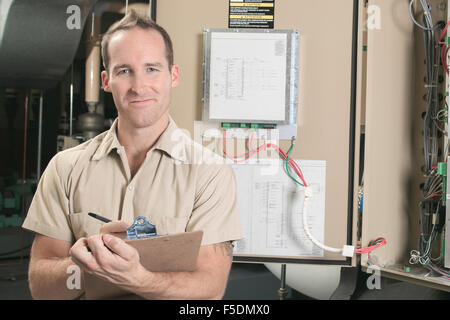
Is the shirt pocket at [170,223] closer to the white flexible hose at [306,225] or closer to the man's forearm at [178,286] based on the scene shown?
the man's forearm at [178,286]

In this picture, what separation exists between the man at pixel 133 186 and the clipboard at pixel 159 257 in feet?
0.12

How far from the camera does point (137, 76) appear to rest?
1223 millimetres

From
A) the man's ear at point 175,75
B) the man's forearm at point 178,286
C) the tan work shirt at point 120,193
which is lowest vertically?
the man's forearm at point 178,286

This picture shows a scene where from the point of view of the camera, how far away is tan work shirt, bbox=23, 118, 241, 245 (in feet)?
4.14

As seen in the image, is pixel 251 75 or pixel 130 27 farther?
pixel 251 75

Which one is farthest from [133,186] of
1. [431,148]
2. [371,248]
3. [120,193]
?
[431,148]

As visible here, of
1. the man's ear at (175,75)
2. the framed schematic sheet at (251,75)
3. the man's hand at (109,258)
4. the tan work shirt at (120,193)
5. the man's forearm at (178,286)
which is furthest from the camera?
the framed schematic sheet at (251,75)

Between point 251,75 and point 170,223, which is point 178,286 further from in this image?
point 251,75

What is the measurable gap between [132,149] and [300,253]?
0.68 metres

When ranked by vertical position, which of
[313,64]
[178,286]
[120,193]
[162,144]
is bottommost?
[178,286]

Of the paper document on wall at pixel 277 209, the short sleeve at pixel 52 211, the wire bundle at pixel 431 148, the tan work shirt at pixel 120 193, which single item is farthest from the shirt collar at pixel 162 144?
Result: the wire bundle at pixel 431 148

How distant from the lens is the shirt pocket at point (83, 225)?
1232 millimetres

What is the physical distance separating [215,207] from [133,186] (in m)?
0.24
